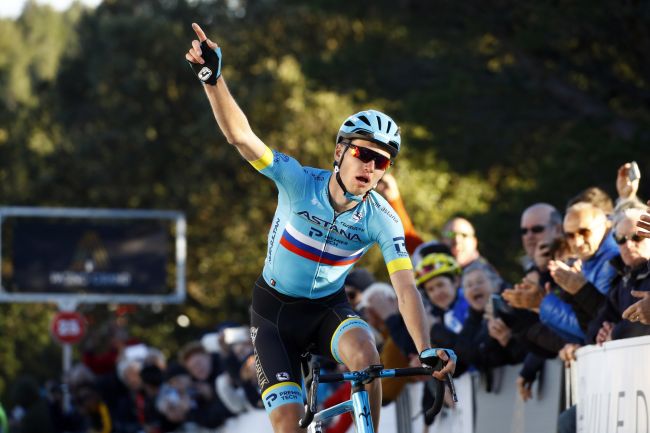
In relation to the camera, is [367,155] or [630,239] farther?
[630,239]

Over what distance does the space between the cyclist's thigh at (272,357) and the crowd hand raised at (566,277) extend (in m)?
1.52

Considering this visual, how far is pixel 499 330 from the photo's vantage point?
9.53 metres

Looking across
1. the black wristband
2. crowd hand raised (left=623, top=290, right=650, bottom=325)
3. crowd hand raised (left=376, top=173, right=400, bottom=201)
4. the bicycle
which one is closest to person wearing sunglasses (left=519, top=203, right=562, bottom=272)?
crowd hand raised (left=376, top=173, right=400, bottom=201)

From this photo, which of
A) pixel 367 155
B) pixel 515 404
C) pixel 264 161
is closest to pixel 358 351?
pixel 367 155

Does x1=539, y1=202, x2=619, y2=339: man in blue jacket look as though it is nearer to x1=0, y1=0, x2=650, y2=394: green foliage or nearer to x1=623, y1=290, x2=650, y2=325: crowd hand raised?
x1=623, y1=290, x2=650, y2=325: crowd hand raised

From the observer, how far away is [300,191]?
25.4ft

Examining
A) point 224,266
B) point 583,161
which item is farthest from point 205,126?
point 583,161

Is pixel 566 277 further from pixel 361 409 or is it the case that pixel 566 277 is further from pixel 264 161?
pixel 361 409

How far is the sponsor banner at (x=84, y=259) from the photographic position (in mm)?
30188

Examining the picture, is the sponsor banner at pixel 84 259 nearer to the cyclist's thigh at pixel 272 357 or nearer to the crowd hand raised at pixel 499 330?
the crowd hand raised at pixel 499 330

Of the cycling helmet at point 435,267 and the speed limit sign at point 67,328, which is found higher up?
the speed limit sign at point 67,328

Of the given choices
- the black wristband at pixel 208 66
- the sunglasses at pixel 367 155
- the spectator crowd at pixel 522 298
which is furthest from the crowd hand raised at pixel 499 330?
the black wristband at pixel 208 66

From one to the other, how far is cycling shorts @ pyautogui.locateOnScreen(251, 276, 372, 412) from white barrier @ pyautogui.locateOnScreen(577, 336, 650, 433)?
1190 millimetres

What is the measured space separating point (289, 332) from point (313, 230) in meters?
0.55
